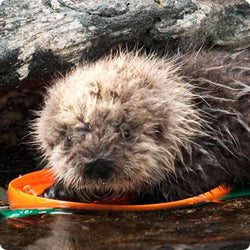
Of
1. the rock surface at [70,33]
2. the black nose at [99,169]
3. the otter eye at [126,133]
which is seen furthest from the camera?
the rock surface at [70,33]

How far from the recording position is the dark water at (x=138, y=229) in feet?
11.2

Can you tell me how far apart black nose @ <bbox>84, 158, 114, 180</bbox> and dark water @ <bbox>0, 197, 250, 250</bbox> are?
0.33 meters

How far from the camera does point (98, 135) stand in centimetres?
413

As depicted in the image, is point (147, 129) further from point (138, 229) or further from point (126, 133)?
point (138, 229)

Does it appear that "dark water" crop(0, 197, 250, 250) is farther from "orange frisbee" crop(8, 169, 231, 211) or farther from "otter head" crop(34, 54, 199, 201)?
"otter head" crop(34, 54, 199, 201)

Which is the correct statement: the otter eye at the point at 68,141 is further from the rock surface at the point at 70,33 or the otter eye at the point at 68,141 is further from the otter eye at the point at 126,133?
the rock surface at the point at 70,33

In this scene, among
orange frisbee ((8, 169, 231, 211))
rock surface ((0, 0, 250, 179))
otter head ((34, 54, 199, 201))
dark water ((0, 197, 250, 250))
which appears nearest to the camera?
dark water ((0, 197, 250, 250))

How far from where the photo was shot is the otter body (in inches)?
165

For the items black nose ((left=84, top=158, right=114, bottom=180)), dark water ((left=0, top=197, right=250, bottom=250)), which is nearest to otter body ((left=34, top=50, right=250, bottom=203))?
black nose ((left=84, top=158, right=114, bottom=180))

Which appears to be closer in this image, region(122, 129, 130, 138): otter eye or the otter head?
the otter head

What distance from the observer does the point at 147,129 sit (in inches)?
171

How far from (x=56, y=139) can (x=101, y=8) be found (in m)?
1.53

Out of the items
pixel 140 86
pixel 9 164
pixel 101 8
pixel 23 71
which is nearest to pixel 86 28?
pixel 101 8

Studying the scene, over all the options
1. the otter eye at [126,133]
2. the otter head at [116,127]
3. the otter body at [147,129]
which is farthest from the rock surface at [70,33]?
the otter eye at [126,133]
